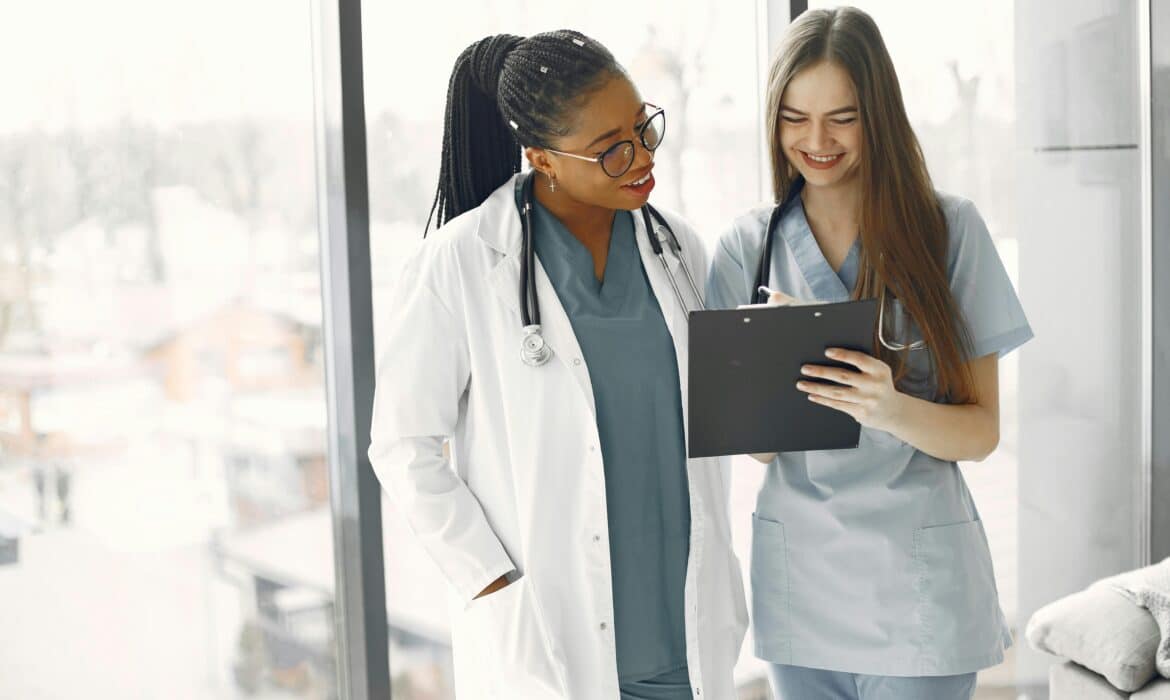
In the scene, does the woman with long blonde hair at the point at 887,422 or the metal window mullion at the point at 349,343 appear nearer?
the woman with long blonde hair at the point at 887,422

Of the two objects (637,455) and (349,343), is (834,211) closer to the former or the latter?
(637,455)

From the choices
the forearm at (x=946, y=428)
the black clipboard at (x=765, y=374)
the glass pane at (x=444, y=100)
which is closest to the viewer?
the black clipboard at (x=765, y=374)

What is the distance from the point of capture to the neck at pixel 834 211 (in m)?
1.56

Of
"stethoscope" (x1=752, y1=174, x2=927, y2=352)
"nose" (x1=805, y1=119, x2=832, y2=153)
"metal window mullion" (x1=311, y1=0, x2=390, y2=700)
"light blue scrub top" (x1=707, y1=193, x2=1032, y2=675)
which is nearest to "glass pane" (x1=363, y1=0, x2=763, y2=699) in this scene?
"metal window mullion" (x1=311, y1=0, x2=390, y2=700)

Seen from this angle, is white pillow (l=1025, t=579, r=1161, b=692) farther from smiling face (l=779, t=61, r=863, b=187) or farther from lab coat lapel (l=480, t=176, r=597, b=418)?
lab coat lapel (l=480, t=176, r=597, b=418)

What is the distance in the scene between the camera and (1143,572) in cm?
232

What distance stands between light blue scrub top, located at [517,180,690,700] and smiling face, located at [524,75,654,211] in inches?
3.6

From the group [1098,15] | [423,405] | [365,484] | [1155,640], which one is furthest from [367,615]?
[1098,15]

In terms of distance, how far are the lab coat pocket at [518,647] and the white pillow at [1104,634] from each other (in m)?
1.27

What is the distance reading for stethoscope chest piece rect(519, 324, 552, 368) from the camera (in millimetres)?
1404

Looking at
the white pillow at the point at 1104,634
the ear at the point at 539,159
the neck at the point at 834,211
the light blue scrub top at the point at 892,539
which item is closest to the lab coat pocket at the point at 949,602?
the light blue scrub top at the point at 892,539

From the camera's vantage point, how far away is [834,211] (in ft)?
5.16

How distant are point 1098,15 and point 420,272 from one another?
6.78ft

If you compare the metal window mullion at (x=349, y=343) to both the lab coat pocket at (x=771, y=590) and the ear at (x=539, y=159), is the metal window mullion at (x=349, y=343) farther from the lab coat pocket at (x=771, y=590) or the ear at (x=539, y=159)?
the lab coat pocket at (x=771, y=590)
